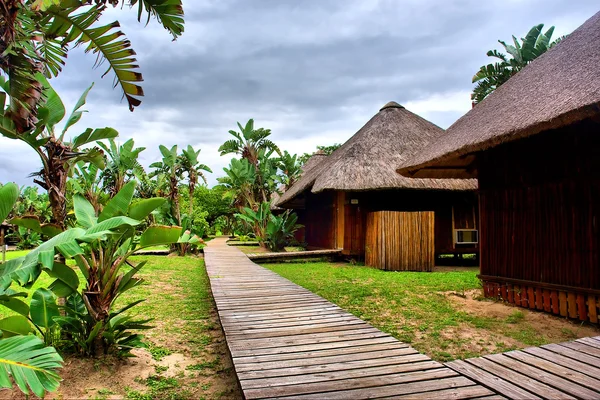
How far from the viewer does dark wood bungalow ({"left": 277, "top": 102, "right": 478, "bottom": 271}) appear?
A: 9977mm

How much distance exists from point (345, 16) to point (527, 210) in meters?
4.39

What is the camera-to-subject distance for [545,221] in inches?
207

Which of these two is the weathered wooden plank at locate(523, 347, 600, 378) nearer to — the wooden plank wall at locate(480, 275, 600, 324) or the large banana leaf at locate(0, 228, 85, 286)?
the wooden plank wall at locate(480, 275, 600, 324)

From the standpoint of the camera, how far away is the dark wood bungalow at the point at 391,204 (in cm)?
998

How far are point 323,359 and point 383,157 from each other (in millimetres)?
10000

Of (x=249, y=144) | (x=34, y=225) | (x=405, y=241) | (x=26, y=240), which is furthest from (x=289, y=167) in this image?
(x=34, y=225)

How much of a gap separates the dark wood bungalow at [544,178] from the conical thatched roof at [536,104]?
0.02m

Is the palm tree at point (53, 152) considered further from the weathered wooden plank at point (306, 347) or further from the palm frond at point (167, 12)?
the weathered wooden plank at point (306, 347)

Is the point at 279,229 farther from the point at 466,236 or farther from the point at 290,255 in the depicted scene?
the point at 466,236

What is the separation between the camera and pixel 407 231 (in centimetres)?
995

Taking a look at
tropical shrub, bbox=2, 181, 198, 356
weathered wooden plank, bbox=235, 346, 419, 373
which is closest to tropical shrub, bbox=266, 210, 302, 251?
tropical shrub, bbox=2, 181, 198, 356

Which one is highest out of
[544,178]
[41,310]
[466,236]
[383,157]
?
[383,157]

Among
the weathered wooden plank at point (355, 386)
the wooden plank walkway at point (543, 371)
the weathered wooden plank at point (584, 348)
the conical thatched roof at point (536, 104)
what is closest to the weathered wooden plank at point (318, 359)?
the weathered wooden plank at point (355, 386)

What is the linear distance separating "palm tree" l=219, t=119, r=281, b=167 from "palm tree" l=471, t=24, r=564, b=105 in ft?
29.1
